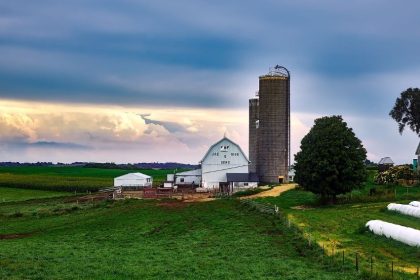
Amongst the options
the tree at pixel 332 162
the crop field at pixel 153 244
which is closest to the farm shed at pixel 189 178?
the crop field at pixel 153 244

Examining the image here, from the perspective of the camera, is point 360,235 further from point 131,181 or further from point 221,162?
point 131,181

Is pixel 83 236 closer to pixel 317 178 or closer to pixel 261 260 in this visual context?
pixel 261 260

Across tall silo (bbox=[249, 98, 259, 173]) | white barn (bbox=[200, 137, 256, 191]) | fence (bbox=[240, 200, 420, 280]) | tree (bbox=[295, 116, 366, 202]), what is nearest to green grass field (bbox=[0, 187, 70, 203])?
white barn (bbox=[200, 137, 256, 191])

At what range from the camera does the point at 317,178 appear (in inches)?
2456

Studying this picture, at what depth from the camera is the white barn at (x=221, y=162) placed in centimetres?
9406

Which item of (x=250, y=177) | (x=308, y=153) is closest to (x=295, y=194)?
(x=308, y=153)

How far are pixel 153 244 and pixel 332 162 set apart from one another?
89.1 ft

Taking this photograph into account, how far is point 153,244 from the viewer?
134 ft

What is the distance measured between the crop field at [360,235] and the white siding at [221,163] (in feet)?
112

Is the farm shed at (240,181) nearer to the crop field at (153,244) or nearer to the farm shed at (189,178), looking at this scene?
the farm shed at (189,178)

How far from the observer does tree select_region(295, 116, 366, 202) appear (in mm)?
62062

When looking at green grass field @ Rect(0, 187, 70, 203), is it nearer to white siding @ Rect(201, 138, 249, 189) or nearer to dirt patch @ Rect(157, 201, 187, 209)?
white siding @ Rect(201, 138, 249, 189)

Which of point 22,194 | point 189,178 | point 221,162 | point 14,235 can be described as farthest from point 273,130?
point 14,235

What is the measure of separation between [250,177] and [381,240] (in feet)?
184
